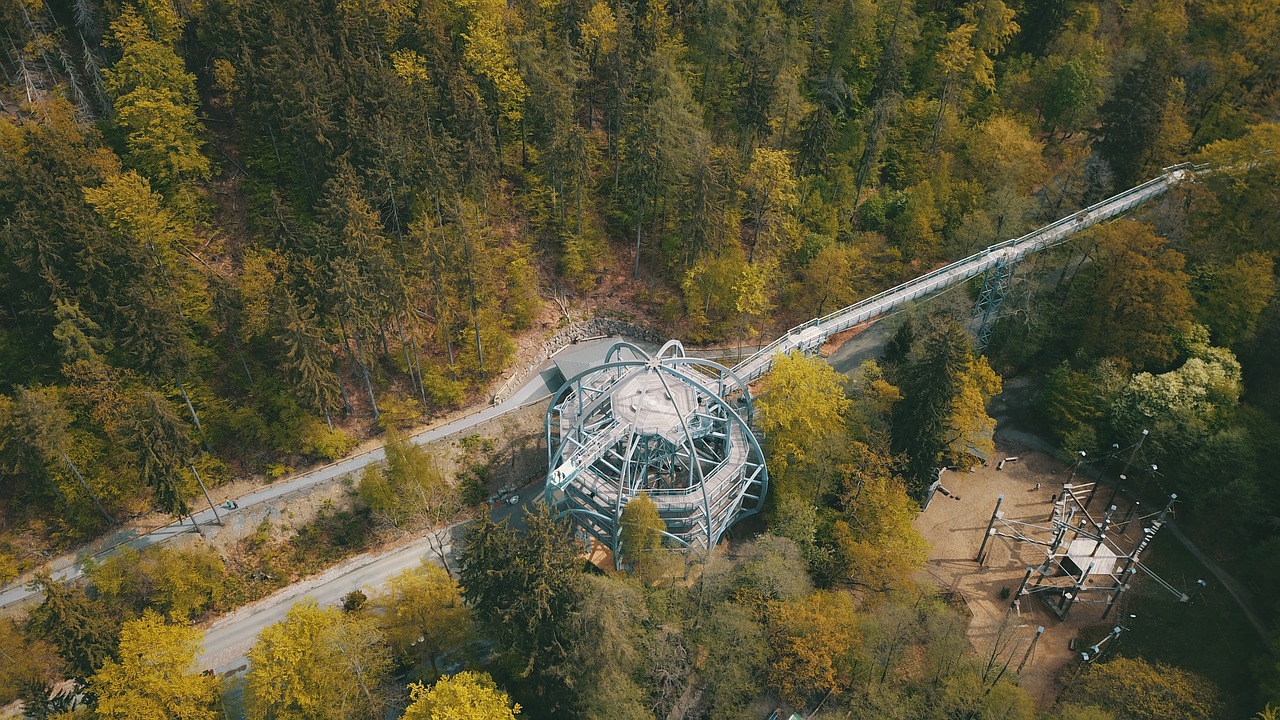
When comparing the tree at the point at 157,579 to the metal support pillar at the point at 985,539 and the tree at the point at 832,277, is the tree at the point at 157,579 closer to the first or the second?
the tree at the point at 832,277

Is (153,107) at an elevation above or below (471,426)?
above

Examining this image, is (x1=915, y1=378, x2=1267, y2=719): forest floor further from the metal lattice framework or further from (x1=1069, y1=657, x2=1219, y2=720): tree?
the metal lattice framework

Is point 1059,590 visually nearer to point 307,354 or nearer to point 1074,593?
point 1074,593

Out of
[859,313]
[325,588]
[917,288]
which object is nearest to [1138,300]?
[917,288]

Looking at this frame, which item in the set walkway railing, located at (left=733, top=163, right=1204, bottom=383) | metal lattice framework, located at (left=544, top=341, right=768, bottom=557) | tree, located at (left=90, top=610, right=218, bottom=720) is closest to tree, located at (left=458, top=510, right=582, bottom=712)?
metal lattice framework, located at (left=544, top=341, right=768, bottom=557)

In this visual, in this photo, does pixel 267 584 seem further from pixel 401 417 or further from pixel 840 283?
pixel 840 283
